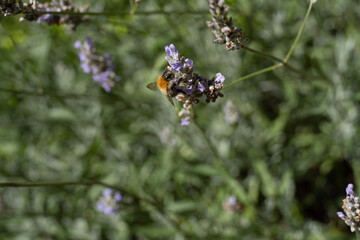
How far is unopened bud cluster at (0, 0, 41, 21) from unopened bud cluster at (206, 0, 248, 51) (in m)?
0.97

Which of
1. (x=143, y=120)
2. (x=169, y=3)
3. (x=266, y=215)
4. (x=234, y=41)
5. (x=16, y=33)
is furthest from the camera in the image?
(x=16, y=33)

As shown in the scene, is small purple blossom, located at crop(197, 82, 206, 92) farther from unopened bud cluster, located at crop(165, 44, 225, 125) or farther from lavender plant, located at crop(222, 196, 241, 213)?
lavender plant, located at crop(222, 196, 241, 213)

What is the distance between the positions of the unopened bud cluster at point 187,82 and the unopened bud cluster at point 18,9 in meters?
0.83

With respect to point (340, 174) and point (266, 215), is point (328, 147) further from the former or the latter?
point (266, 215)

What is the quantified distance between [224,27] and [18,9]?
1050 millimetres

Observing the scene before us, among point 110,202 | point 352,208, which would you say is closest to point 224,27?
point 352,208

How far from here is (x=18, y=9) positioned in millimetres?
2035

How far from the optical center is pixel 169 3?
12.6 feet

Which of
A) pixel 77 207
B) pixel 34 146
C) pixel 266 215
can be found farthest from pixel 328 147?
pixel 34 146

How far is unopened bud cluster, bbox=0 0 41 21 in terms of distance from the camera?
1.99m

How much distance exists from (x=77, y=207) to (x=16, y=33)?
7.61 feet

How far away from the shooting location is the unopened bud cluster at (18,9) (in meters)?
1.99

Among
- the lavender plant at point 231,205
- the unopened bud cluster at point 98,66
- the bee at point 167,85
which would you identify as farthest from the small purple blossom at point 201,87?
the lavender plant at point 231,205

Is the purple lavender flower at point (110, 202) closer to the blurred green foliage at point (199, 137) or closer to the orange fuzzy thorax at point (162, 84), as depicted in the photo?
the blurred green foliage at point (199, 137)
